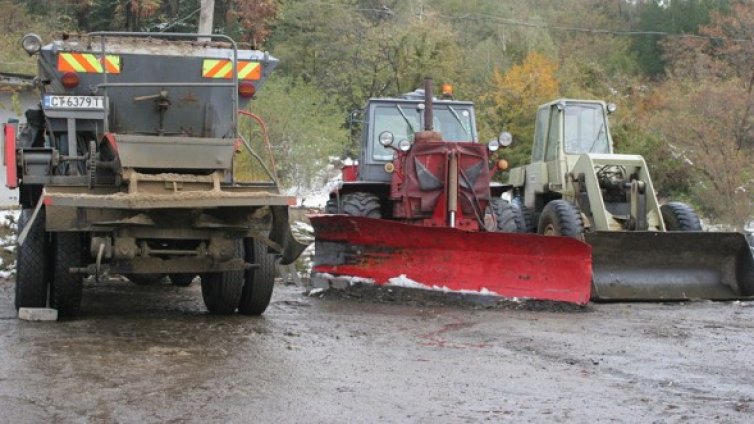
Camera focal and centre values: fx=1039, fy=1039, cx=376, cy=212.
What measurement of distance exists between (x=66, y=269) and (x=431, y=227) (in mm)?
3848

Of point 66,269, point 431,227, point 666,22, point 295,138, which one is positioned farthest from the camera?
point 666,22

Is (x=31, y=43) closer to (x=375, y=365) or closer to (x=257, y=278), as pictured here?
(x=257, y=278)

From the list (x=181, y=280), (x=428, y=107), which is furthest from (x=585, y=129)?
(x=181, y=280)

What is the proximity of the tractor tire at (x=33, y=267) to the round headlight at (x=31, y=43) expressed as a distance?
1.35m

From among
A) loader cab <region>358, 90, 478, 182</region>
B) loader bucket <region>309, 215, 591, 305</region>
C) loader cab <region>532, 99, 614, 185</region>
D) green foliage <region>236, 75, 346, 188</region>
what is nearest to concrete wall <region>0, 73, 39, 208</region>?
green foliage <region>236, 75, 346, 188</region>

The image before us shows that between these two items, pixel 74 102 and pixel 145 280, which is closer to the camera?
pixel 74 102

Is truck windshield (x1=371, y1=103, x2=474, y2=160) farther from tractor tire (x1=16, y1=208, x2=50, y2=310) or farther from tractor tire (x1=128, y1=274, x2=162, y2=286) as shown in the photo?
tractor tire (x1=16, y1=208, x2=50, y2=310)

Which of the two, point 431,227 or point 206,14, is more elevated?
point 206,14

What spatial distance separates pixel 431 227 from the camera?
34.9ft

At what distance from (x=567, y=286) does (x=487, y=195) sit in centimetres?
154

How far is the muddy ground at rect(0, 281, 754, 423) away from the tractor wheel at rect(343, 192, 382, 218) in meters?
1.92

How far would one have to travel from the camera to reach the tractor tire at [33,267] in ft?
27.3

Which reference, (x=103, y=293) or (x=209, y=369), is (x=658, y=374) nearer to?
(x=209, y=369)

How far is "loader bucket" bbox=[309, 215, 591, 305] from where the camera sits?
1056 centimetres
